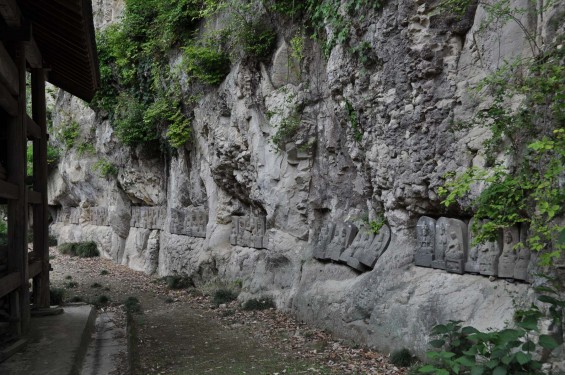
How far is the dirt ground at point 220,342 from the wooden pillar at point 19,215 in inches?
57.2

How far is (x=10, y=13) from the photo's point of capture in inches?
241

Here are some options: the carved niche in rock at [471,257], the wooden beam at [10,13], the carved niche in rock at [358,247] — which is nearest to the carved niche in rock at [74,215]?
the carved niche in rock at [358,247]

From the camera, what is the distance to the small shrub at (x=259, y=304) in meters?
10.3

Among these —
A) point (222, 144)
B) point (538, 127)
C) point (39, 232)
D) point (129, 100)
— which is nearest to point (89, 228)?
point (129, 100)

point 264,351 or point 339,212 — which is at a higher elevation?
point 339,212

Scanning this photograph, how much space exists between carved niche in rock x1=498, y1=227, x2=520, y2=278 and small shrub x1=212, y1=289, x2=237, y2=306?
7002mm

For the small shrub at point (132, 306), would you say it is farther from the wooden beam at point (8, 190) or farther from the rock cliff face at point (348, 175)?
the wooden beam at point (8, 190)

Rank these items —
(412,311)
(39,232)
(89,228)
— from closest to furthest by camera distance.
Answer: (412,311)
(39,232)
(89,228)

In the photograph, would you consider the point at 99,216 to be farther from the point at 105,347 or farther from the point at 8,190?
the point at 8,190

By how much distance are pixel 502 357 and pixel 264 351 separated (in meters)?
4.22

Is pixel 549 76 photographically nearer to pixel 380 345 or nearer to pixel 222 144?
pixel 380 345

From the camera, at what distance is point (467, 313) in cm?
585

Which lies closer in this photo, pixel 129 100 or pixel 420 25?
pixel 420 25

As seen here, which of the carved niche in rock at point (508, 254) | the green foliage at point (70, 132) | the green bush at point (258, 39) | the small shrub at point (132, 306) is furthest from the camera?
the green foliage at point (70, 132)
